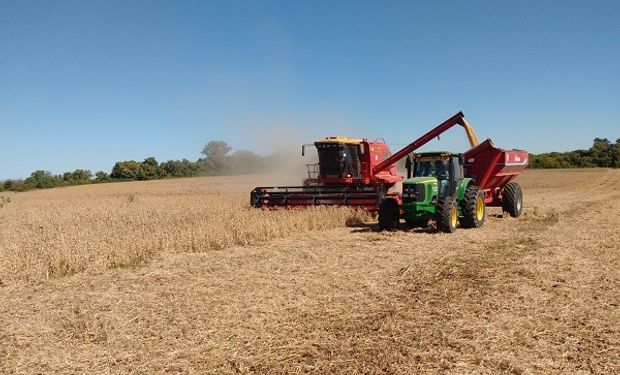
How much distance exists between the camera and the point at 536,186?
1379 inches

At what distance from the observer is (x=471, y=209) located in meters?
12.0

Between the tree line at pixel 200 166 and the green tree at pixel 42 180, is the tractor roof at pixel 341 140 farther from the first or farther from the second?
the green tree at pixel 42 180

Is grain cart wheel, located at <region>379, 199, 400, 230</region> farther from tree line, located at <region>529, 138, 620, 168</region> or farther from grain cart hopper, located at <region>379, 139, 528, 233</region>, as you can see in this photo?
tree line, located at <region>529, 138, 620, 168</region>

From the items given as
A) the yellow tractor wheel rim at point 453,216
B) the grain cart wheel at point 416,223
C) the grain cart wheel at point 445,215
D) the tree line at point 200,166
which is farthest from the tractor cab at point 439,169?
the tree line at point 200,166

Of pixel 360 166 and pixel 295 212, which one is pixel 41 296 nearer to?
pixel 295 212

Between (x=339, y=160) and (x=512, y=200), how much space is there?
223 inches

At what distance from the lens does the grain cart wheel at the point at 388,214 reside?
39.0 feet

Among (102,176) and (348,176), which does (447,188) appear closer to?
(348,176)

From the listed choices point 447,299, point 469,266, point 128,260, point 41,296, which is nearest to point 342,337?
point 447,299

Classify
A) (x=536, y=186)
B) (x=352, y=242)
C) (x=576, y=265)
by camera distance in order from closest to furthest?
1. (x=576, y=265)
2. (x=352, y=242)
3. (x=536, y=186)

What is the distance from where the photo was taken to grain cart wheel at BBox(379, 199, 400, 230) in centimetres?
1188

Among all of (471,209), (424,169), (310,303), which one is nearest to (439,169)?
(424,169)

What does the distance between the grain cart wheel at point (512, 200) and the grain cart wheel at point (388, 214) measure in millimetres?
4545

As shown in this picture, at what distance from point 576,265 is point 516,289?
190cm
